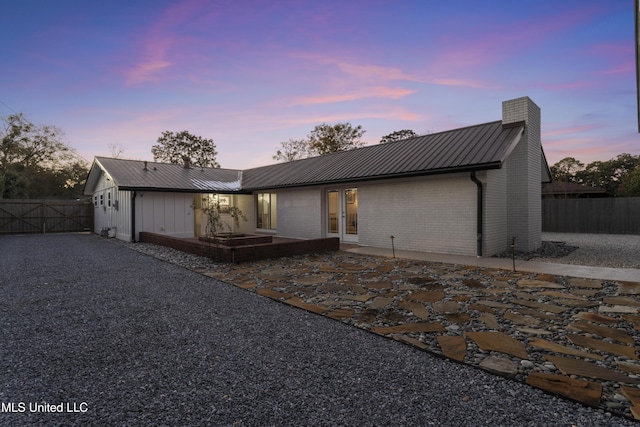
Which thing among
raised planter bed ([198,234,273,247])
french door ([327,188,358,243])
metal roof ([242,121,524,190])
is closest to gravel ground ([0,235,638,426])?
raised planter bed ([198,234,273,247])

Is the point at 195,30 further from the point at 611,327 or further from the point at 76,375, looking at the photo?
the point at 611,327

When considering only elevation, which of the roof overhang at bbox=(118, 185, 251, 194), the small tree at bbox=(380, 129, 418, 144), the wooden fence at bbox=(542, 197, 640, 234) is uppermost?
the small tree at bbox=(380, 129, 418, 144)

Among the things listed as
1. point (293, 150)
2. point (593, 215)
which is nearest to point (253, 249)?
point (593, 215)

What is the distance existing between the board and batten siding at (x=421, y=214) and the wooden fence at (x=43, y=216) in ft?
60.7

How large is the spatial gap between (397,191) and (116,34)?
10.4 m

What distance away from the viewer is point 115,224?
1591cm

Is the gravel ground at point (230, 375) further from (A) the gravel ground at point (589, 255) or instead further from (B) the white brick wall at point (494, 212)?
(A) the gravel ground at point (589, 255)

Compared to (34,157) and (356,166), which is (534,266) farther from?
(34,157)

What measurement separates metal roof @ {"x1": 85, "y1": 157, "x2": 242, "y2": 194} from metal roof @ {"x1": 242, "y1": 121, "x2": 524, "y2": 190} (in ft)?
9.22

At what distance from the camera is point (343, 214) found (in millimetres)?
12695

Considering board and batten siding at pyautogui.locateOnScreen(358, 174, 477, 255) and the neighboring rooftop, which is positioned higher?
the neighboring rooftop

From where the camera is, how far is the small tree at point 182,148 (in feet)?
113

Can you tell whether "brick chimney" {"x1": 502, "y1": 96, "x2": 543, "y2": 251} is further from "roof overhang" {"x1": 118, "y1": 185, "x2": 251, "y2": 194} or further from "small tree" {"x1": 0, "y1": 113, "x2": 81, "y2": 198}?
"small tree" {"x1": 0, "y1": 113, "x2": 81, "y2": 198}

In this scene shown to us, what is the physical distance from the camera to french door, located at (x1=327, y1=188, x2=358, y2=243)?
12.3 metres
